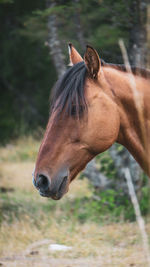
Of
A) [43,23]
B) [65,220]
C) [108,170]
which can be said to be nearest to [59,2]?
[43,23]

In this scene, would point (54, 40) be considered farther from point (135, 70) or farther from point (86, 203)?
point (135, 70)

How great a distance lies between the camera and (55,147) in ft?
7.80

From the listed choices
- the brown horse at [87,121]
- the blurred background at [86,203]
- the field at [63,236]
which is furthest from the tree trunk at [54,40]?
the brown horse at [87,121]

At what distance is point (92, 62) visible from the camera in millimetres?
2453

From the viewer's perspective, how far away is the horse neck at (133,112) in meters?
2.59

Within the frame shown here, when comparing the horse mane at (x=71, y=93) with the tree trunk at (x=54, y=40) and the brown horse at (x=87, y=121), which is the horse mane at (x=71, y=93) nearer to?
the brown horse at (x=87, y=121)

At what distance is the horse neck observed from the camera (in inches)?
102

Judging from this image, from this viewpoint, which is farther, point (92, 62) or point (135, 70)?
point (135, 70)

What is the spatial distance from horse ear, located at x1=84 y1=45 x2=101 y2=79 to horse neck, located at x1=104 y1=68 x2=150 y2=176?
0.12m

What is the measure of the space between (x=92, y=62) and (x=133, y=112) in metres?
0.43

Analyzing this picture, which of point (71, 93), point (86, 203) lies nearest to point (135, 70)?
point (71, 93)

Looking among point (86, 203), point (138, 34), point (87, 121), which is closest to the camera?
point (87, 121)

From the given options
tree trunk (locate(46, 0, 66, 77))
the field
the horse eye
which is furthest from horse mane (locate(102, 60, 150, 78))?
tree trunk (locate(46, 0, 66, 77))

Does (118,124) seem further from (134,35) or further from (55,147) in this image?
(134,35)
